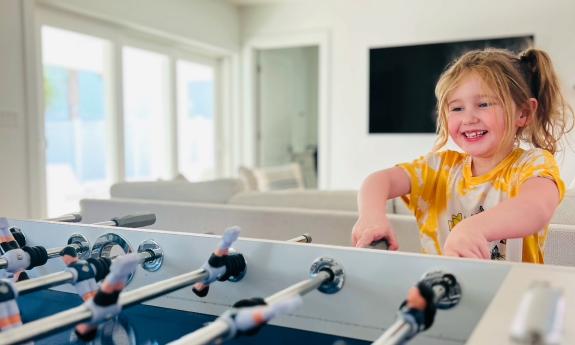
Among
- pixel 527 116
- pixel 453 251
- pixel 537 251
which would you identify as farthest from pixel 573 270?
pixel 527 116

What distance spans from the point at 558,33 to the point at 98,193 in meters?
3.75

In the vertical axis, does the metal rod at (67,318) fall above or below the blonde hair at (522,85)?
below

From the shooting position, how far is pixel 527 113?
1104 mm

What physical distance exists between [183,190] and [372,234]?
52.8 inches

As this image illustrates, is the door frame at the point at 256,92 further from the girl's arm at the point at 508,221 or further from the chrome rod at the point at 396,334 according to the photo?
the chrome rod at the point at 396,334

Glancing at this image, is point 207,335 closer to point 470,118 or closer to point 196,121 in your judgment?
point 470,118

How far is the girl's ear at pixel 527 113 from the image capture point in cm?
109

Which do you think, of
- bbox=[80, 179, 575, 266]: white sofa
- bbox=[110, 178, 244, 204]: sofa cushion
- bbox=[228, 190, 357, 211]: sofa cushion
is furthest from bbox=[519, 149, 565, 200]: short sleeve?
bbox=[110, 178, 244, 204]: sofa cushion

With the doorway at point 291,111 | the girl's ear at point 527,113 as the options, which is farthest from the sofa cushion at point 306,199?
the doorway at point 291,111

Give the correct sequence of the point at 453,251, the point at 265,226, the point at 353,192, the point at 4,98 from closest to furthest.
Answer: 1. the point at 453,251
2. the point at 265,226
3. the point at 353,192
4. the point at 4,98

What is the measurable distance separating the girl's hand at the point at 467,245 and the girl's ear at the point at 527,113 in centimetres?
45

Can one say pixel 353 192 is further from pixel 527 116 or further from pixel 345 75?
pixel 345 75

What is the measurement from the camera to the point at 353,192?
6.30ft

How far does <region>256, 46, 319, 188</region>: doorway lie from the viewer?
5.60 m
